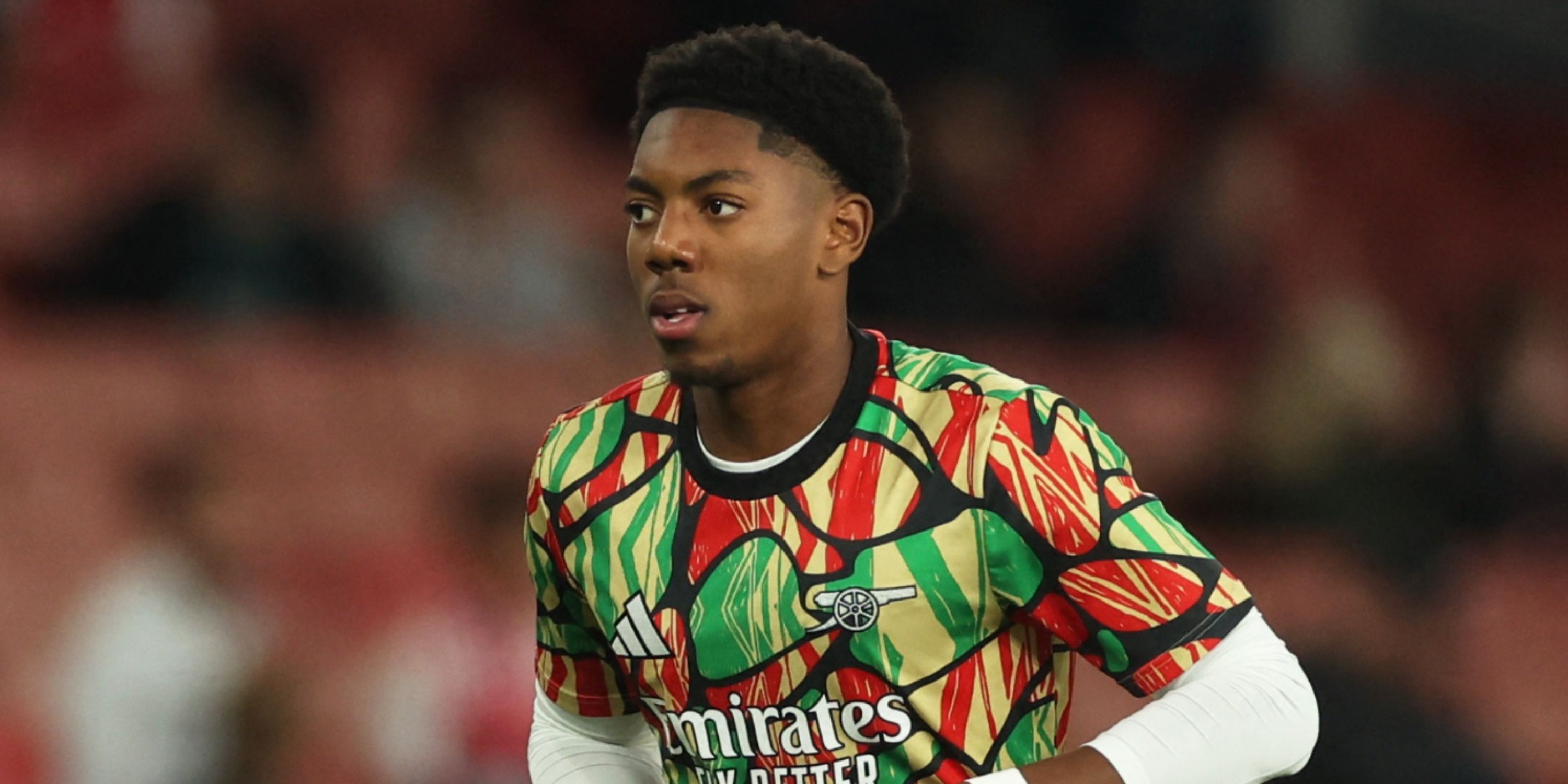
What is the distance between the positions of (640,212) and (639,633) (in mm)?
564

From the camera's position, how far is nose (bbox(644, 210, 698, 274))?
2812mm

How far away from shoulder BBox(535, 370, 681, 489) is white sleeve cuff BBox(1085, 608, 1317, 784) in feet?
2.69

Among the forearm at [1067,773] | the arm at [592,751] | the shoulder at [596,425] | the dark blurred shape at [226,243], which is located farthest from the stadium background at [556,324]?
the forearm at [1067,773]

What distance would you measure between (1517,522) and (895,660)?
21.5ft

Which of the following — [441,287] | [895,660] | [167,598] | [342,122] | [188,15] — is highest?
[188,15]

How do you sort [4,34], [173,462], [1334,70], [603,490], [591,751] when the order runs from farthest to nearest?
[1334,70] < [4,34] < [173,462] < [591,751] < [603,490]

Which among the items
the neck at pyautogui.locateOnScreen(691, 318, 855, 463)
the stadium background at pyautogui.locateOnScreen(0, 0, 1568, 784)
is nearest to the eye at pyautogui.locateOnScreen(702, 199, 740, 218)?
the neck at pyautogui.locateOnScreen(691, 318, 855, 463)

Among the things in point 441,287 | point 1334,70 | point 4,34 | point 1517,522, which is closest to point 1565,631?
point 1517,522

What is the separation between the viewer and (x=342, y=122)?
25.7 feet

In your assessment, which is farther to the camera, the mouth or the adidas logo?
the adidas logo

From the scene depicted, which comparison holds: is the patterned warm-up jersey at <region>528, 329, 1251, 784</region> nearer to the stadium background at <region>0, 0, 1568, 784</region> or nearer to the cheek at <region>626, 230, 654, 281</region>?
the cheek at <region>626, 230, 654, 281</region>

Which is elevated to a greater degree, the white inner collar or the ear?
the ear

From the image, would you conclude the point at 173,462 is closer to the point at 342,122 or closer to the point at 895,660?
the point at 342,122

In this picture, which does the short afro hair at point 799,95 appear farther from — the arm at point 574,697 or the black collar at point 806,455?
the arm at point 574,697
